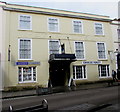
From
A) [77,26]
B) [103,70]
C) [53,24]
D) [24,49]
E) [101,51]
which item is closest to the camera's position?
[24,49]

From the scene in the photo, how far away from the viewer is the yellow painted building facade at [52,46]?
15.8 meters

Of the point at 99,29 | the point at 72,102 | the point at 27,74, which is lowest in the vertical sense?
the point at 72,102

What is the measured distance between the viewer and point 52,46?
17.6m

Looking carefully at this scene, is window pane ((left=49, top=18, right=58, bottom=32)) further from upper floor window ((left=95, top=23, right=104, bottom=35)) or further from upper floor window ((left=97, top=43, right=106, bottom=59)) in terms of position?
upper floor window ((left=97, top=43, right=106, bottom=59))

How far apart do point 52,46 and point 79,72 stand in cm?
500

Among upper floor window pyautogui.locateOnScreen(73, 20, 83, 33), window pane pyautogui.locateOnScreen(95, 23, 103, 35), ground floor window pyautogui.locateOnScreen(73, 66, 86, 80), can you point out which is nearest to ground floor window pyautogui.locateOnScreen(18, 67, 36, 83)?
ground floor window pyautogui.locateOnScreen(73, 66, 86, 80)

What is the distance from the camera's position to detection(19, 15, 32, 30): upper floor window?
16781 mm

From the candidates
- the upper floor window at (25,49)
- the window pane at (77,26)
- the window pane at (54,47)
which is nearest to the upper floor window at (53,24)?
the window pane at (54,47)

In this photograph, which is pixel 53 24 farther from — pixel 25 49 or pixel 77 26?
pixel 25 49

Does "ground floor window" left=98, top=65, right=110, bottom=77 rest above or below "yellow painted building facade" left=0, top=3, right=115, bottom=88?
below

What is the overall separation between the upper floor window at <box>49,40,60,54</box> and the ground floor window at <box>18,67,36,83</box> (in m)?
3.19

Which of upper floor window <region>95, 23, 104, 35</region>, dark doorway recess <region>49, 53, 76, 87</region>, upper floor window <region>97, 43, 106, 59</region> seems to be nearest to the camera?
dark doorway recess <region>49, 53, 76, 87</region>

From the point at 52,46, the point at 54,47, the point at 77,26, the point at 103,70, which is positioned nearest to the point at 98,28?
the point at 77,26

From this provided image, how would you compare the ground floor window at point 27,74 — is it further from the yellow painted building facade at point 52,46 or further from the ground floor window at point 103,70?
the ground floor window at point 103,70
